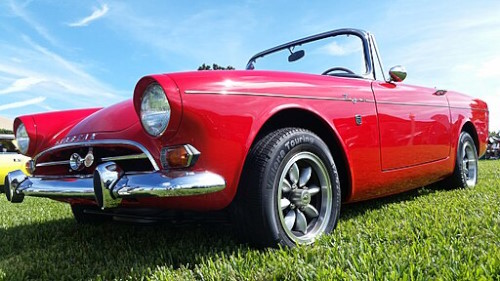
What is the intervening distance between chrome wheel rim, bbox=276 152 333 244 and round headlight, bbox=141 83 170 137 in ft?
2.02

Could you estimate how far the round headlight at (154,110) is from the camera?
1.80 meters

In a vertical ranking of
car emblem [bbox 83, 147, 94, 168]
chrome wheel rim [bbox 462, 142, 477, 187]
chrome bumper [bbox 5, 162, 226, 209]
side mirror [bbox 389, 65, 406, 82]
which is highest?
side mirror [bbox 389, 65, 406, 82]

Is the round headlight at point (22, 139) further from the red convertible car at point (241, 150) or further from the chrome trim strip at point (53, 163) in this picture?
the chrome trim strip at point (53, 163)

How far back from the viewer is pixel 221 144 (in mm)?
1828

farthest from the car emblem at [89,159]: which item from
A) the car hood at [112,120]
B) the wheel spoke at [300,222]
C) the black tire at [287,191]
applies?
the wheel spoke at [300,222]

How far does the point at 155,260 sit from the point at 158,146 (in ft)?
1.95

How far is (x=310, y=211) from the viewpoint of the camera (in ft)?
7.18

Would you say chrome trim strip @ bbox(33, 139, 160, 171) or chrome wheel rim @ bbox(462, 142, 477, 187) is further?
chrome wheel rim @ bbox(462, 142, 477, 187)

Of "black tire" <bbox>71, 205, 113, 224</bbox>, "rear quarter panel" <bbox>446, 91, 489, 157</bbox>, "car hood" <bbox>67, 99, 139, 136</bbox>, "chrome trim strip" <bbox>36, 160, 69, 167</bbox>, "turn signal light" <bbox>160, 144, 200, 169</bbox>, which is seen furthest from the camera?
"rear quarter panel" <bbox>446, 91, 489, 157</bbox>

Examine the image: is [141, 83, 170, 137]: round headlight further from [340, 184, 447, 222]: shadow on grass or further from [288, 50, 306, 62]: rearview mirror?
[288, 50, 306, 62]: rearview mirror

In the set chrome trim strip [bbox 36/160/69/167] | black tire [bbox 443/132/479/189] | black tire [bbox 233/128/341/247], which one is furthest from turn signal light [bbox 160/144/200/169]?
black tire [bbox 443/132/479/189]

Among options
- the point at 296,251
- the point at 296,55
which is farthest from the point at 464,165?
the point at 296,251

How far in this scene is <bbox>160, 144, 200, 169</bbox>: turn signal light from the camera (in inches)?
69.5

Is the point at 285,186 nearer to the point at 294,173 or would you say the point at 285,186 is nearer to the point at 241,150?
the point at 294,173
